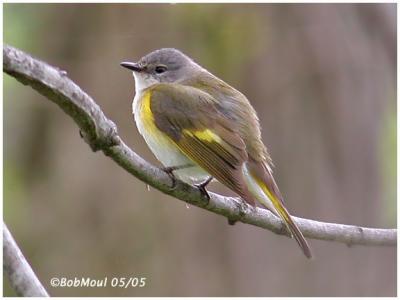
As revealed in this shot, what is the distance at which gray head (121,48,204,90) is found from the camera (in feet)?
15.2

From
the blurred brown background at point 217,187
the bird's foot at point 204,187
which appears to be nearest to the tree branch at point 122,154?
the bird's foot at point 204,187

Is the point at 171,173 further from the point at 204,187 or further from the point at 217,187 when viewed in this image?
the point at 217,187

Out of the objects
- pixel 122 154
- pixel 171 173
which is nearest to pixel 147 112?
pixel 171 173

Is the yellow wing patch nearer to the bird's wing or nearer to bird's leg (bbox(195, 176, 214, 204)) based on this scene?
the bird's wing

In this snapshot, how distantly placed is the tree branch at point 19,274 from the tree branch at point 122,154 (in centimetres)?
49

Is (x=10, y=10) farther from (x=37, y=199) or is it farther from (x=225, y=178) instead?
(x=225, y=178)

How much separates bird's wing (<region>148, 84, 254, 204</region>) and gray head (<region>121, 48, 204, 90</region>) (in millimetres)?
200

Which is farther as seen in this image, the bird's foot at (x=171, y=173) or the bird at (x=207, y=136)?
the bird at (x=207, y=136)

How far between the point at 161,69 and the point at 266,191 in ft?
3.71

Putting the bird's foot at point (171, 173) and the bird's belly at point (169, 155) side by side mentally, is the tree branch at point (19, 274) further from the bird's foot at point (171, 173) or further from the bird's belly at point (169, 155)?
the bird's belly at point (169, 155)

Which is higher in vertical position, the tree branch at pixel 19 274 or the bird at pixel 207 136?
the bird at pixel 207 136

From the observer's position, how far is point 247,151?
4133 mm

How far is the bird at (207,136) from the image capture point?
389 centimetres

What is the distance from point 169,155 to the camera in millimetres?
4066
